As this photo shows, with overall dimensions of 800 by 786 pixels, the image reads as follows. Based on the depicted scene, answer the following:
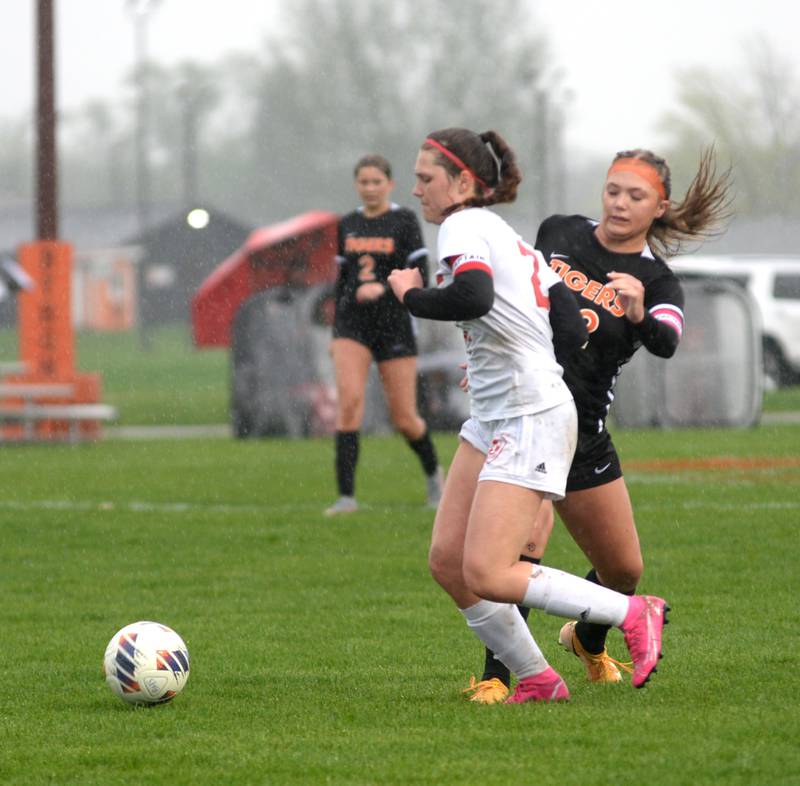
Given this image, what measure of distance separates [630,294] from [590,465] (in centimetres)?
61

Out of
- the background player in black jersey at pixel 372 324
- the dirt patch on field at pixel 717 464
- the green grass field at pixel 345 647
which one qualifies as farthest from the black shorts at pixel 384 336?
the dirt patch on field at pixel 717 464

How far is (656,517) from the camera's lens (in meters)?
10.6

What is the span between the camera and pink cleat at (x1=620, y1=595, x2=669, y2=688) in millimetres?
5070

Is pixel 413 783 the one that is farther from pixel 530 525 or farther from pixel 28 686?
pixel 28 686

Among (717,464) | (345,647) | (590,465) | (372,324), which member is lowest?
(717,464)

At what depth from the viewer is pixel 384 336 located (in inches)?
422

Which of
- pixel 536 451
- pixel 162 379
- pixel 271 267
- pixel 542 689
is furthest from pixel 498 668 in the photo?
pixel 162 379

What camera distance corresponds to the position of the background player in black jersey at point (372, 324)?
10.7 m

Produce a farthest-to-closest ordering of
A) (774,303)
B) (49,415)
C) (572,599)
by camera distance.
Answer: (774,303)
(49,415)
(572,599)

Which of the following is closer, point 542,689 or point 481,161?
point 481,161

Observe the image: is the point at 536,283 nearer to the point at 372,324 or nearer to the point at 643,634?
the point at 643,634

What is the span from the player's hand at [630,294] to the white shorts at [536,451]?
371 millimetres

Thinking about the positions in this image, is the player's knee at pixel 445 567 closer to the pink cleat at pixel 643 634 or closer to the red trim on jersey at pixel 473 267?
the pink cleat at pixel 643 634

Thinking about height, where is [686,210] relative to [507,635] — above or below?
above
